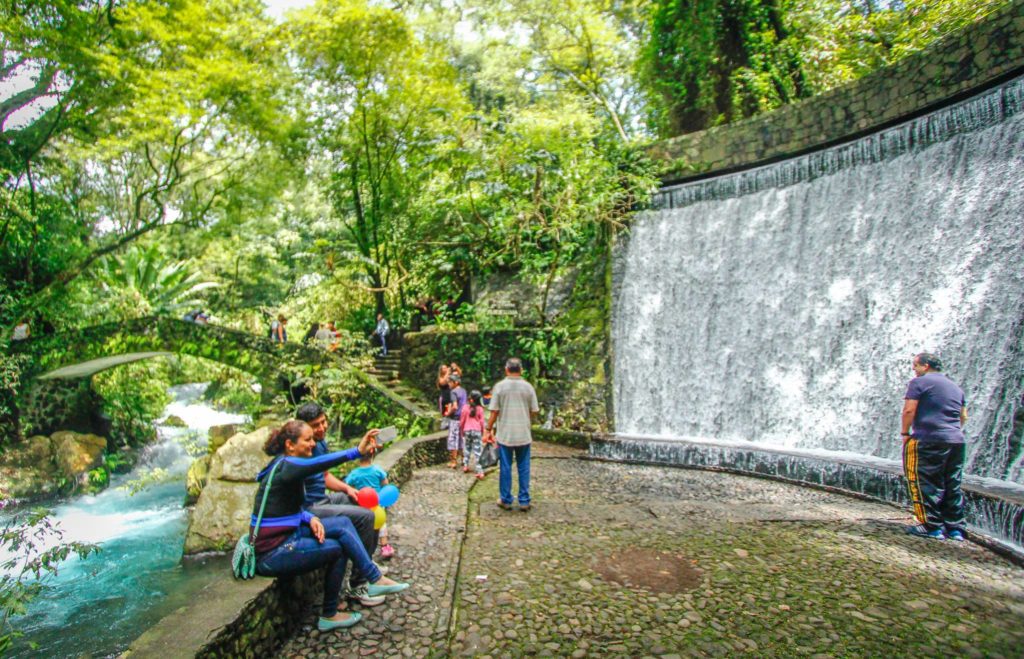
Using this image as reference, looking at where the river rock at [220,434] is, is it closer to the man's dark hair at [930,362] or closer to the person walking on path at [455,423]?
the person walking on path at [455,423]

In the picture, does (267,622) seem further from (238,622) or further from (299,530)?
(299,530)

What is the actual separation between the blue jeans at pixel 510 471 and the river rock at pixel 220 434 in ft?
37.5

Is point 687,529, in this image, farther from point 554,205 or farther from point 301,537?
point 554,205

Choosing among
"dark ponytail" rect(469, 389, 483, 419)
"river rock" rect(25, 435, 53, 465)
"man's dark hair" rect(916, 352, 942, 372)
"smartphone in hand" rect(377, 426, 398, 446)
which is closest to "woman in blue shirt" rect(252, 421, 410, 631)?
"smartphone in hand" rect(377, 426, 398, 446)

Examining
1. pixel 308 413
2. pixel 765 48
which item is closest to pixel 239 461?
pixel 308 413

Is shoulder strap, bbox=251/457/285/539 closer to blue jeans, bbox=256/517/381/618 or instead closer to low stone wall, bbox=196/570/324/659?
blue jeans, bbox=256/517/381/618

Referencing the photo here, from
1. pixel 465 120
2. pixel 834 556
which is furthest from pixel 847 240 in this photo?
pixel 465 120

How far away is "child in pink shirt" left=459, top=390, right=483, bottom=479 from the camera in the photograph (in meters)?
8.19

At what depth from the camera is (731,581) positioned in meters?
4.00

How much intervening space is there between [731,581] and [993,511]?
320cm

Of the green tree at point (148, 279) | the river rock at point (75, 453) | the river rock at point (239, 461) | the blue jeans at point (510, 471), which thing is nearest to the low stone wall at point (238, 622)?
the blue jeans at point (510, 471)

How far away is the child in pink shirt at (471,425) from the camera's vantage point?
8.19m

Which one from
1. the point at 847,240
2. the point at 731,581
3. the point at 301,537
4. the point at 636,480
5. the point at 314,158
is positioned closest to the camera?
the point at 301,537

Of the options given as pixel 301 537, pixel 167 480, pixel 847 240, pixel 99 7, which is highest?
pixel 99 7
